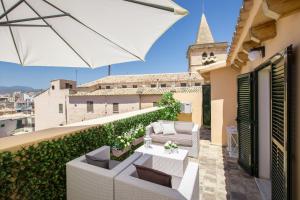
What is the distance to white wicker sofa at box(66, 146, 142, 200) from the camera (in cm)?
266

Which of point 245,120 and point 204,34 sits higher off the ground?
point 204,34

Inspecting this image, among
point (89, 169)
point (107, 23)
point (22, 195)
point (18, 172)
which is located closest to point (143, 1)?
point (107, 23)

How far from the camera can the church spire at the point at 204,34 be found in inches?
1180

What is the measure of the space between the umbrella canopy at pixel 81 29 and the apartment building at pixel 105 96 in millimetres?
15817

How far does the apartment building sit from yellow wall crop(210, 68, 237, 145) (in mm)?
11169

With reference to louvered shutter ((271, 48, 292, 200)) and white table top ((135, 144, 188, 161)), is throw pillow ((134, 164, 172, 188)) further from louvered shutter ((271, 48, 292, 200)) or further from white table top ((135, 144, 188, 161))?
white table top ((135, 144, 188, 161))

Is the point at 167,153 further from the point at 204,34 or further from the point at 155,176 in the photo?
the point at 204,34

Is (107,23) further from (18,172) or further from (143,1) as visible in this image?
(18,172)

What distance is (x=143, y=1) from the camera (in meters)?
2.05

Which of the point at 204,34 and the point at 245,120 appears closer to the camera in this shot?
the point at 245,120

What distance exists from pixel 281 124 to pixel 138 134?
484 centimetres

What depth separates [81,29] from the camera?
9.40ft

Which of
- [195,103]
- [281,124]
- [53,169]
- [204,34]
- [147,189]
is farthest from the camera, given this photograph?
[204,34]

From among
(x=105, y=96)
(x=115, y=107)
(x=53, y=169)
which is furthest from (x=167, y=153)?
(x=105, y=96)
